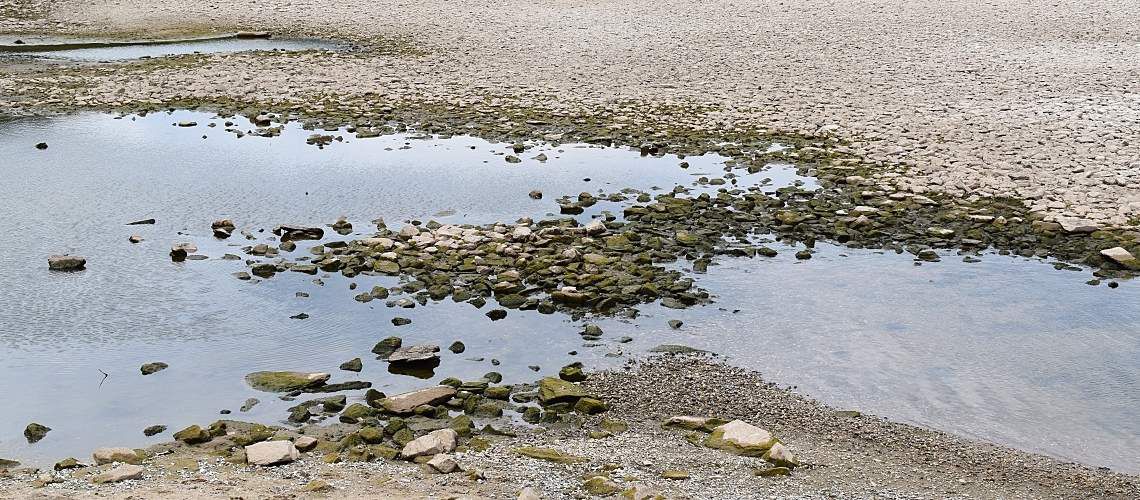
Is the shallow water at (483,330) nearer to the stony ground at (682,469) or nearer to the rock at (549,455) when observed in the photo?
the stony ground at (682,469)

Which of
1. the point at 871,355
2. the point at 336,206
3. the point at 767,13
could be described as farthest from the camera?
the point at 767,13

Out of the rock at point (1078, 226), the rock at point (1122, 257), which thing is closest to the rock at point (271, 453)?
the rock at point (1122, 257)

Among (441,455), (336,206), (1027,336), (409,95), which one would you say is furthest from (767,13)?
(441,455)

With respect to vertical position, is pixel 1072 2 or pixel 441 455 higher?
pixel 1072 2

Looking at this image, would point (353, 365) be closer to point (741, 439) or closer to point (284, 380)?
point (284, 380)

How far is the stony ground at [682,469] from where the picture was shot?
941cm

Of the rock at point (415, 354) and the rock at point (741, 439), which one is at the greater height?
the rock at point (741, 439)

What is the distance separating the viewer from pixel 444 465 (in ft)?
32.2

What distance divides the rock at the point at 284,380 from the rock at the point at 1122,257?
11.6 metres

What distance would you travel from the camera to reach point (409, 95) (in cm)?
3044

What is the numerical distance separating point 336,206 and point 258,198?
1.76 m

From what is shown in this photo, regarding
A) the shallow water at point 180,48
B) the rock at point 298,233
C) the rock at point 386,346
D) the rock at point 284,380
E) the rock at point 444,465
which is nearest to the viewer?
the rock at point 444,465

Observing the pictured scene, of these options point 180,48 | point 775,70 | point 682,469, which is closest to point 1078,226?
point 682,469

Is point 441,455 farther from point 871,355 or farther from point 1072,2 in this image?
point 1072,2
